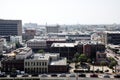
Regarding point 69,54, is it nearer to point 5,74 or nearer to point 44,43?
point 44,43

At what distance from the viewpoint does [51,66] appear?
177ft

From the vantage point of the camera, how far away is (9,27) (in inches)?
4651

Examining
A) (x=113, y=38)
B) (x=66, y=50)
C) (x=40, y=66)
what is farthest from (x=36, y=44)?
(x=113, y=38)

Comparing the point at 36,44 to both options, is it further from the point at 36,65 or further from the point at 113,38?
the point at 113,38

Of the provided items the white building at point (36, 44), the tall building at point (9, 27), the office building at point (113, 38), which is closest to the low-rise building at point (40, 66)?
the white building at point (36, 44)

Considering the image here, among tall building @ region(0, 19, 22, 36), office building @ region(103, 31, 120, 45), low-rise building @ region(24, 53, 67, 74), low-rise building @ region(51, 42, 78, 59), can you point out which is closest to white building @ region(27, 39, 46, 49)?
low-rise building @ region(51, 42, 78, 59)

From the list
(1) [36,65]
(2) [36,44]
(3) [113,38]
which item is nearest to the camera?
(1) [36,65]

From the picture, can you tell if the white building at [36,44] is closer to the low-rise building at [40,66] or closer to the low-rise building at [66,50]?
the low-rise building at [66,50]

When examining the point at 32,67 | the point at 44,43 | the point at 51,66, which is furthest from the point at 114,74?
the point at 44,43

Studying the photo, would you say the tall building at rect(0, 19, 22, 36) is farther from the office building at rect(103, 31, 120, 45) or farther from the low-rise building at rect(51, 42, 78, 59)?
the low-rise building at rect(51, 42, 78, 59)

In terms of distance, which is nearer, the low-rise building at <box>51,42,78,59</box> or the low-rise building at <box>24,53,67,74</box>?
the low-rise building at <box>24,53,67,74</box>

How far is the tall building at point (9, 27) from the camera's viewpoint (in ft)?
385

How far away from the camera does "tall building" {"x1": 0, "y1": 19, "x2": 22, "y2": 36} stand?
385 feet

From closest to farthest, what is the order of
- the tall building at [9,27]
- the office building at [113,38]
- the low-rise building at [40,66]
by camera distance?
the low-rise building at [40,66] → the office building at [113,38] → the tall building at [9,27]
